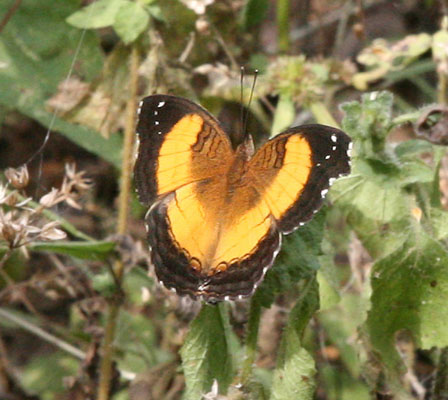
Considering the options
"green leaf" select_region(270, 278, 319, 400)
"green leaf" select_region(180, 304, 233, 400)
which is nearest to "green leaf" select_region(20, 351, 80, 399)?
"green leaf" select_region(180, 304, 233, 400)

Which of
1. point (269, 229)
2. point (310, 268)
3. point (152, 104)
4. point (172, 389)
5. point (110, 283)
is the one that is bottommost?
point (172, 389)

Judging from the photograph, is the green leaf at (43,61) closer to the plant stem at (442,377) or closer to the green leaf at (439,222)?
the green leaf at (439,222)

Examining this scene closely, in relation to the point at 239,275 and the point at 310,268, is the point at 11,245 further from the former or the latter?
the point at 310,268

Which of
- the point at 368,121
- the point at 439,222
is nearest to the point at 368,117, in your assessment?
the point at 368,121

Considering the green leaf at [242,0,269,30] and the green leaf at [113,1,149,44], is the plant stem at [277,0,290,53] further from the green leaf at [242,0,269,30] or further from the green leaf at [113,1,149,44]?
the green leaf at [113,1,149,44]

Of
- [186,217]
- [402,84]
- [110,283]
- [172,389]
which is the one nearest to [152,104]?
[186,217]

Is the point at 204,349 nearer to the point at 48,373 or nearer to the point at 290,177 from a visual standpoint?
the point at 290,177

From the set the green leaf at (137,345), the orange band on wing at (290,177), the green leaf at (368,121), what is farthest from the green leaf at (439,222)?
the green leaf at (137,345)
